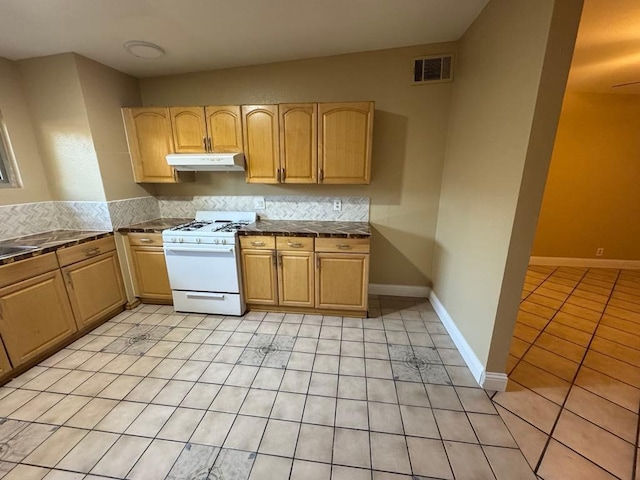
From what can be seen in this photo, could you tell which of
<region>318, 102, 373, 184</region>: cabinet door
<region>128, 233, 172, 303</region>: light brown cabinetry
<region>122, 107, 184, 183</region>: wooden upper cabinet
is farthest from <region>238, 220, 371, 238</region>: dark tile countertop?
<region>122, 107, 184, 183</region>: wooden upper cabinet

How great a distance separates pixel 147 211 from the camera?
309 centimetres

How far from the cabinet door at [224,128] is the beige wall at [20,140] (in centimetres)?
157

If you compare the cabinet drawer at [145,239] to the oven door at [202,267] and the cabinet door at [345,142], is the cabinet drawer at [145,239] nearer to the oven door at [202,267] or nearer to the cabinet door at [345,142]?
the oven door at [202,267]

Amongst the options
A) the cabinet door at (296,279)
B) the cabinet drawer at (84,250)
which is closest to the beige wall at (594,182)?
the cabinet door at (296,279)

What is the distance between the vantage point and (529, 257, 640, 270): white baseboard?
3836 mm

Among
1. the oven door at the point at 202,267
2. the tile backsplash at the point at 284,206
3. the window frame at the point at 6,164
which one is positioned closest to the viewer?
the window frame at the point at 6,164

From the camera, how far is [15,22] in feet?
6.00

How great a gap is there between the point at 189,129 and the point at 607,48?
3.76 metres

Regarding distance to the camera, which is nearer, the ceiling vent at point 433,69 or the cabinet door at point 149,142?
the ceiling vent at point 433,69

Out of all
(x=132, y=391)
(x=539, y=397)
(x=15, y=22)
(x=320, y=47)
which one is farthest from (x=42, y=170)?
(x=539, y=397)

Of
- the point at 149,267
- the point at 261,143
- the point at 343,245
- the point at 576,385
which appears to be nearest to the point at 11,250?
the point at 149,267

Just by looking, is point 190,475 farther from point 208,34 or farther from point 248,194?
point 208,34

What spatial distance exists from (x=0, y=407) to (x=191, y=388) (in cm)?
117

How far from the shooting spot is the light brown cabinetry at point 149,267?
→ 2738mm
